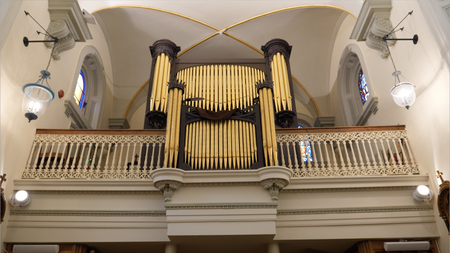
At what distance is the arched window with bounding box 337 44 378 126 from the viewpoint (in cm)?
891

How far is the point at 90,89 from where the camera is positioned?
31.2ft

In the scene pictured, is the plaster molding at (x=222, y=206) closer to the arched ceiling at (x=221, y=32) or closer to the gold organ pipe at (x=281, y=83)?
the gold organ pipe at (x=281, y=83)

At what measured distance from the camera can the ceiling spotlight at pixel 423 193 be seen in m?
5.34

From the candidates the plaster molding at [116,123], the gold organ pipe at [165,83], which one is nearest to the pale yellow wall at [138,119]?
the plaster molding at [116,123]

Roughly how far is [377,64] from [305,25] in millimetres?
2886

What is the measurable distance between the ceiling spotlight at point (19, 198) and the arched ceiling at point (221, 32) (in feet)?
15.4

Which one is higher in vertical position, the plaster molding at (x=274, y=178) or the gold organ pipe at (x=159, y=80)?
the gold organ pipe at (x=159, y=80)

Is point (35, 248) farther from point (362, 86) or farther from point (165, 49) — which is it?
point (362, 86)

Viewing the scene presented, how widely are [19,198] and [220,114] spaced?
3.27 m

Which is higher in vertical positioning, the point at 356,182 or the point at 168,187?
the point at 356,182

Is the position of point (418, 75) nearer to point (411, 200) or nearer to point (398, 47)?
point (398, 47)

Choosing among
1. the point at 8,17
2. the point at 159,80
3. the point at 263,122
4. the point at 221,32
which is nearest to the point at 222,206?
the point at 263,122

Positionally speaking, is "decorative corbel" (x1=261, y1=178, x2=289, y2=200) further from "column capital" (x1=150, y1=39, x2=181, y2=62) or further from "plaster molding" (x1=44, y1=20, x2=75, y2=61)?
"plaster molding" (x1=44, y1=20, x2=75, y2=61)

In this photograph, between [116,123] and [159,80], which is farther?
[116,123]
